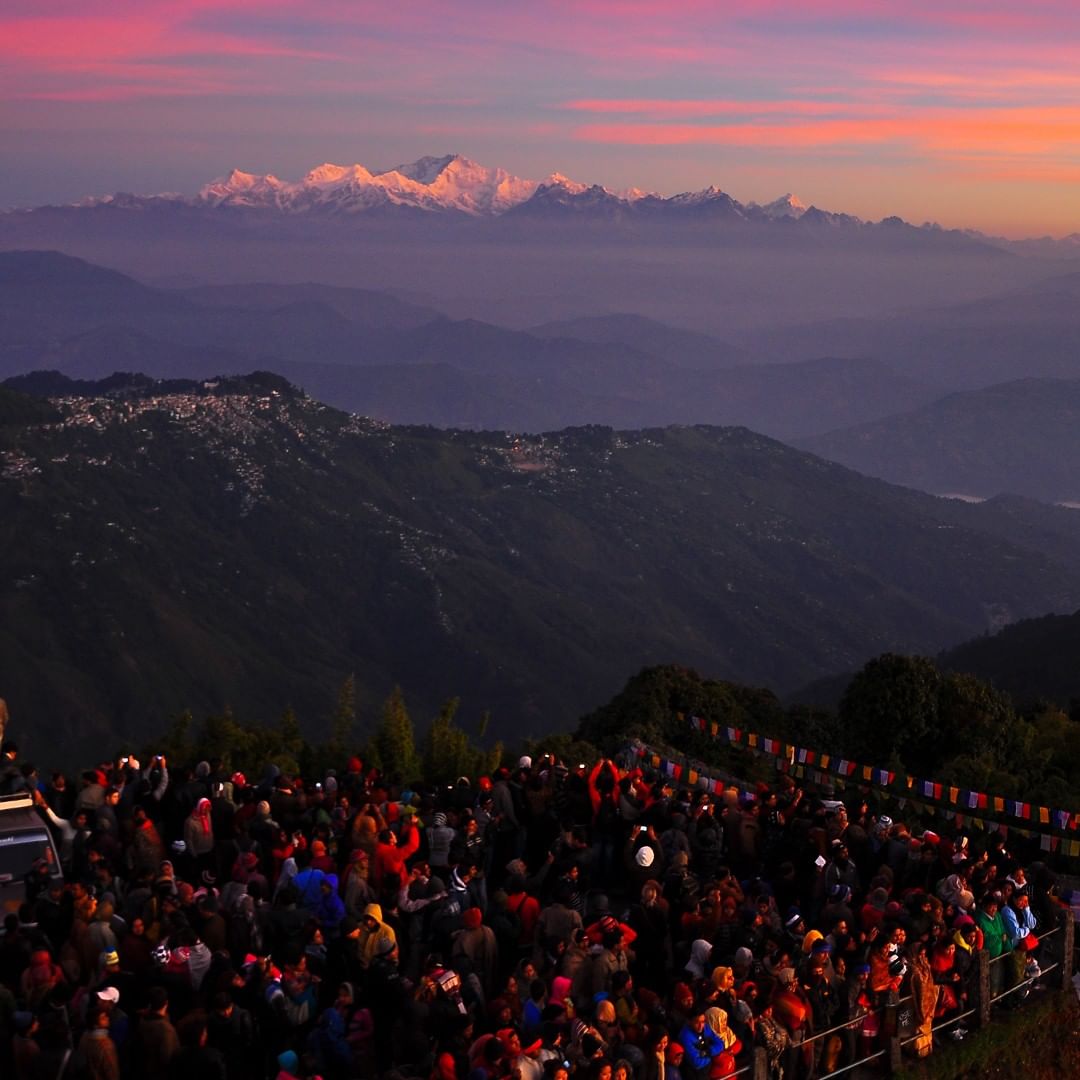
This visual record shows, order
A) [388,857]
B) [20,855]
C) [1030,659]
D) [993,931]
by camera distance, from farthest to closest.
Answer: [1030,659], [993,931], [388,857], [20,855]

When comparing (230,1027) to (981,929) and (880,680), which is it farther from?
(880,680)

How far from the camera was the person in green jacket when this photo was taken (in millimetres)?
18219

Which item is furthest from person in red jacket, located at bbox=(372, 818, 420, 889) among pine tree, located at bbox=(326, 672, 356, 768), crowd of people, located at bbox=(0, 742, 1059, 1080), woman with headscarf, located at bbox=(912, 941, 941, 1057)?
pine tree, located at bbox=(326, 672, 356, 768)

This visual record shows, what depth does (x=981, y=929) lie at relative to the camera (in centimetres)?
1816

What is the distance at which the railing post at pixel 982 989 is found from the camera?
17.9m

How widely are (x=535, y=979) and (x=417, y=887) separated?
9.02 feet

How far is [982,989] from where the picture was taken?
1805cm

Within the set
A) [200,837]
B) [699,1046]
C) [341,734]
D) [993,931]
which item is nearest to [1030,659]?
[341,734]

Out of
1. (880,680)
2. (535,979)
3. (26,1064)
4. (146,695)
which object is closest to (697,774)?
(535,979)

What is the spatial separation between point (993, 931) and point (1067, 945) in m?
1.77

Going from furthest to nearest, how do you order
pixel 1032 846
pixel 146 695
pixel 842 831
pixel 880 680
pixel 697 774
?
pixel 146 695
pixel 880 680
pixel 697 774
pixel 1032 846
pixel 842 831

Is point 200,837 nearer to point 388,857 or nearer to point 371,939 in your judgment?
point 388,857

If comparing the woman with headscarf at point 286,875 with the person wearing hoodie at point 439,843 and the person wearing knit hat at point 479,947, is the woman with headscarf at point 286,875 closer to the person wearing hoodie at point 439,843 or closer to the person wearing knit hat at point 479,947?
the person wearing hoodie at point 439,843

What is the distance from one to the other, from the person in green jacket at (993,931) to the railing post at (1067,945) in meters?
→ 1.33
